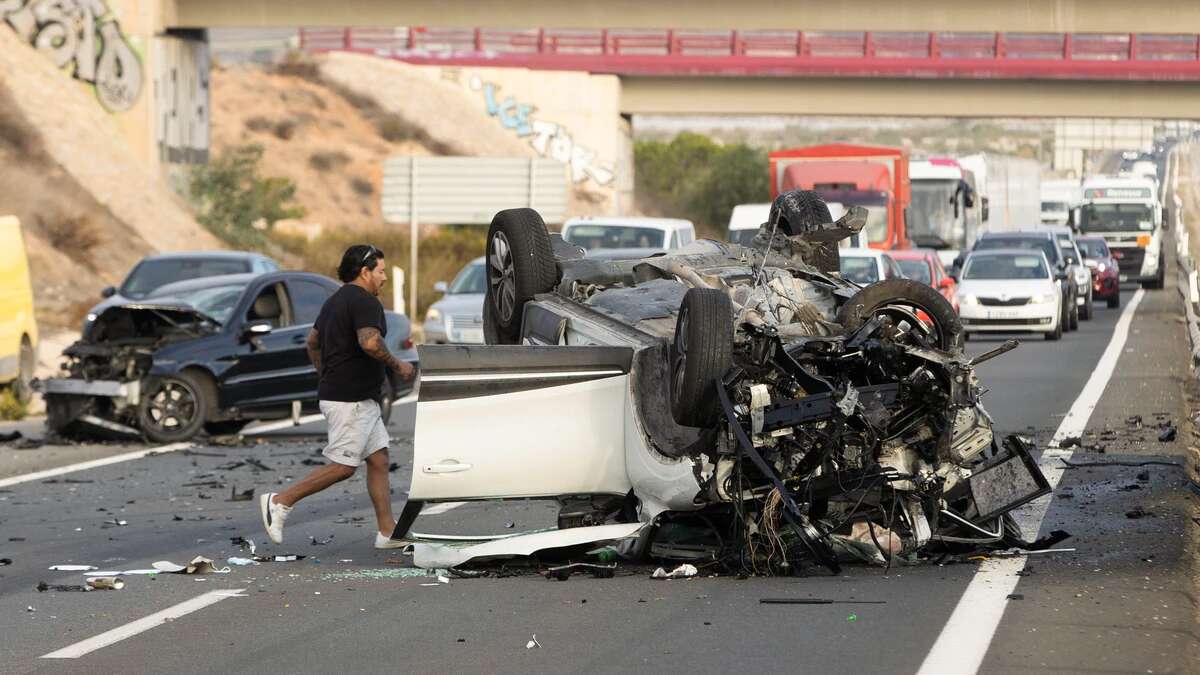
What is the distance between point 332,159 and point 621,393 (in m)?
73.1

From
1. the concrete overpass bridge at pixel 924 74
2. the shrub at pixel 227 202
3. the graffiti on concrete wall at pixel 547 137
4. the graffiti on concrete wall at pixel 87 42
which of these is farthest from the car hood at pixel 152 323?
the graffiti on concrete wall at pixel 547 137

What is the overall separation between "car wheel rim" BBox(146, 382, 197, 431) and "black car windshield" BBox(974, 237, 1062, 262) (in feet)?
70.4

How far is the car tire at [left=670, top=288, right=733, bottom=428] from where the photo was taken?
9.14 meters

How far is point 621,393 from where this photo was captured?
9.70 metres

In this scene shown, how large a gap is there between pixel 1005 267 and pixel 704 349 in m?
25.4

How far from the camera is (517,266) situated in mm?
11227

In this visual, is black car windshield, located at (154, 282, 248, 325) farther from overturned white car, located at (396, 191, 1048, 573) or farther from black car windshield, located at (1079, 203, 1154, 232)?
black car windshield, located at (1079, 203, 1154, 232)

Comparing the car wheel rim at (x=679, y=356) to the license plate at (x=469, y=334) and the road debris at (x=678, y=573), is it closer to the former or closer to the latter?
the road debris at (x=678, y=573)

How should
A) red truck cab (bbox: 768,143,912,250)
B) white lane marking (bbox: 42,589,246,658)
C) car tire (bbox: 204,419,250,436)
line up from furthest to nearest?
red truck cab (bbox: 768,143,912,250) → car tire (bbox: 204,419,250,436) → white lane marking (bbox: 42,589,246,658)

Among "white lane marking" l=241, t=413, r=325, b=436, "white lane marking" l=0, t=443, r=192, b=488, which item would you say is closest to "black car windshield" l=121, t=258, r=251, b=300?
"white lane marking" l=241, t=413, r=325, b=436

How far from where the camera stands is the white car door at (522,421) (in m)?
9.68

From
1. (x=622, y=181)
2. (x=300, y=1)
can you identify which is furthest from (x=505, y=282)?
(x=622, y=181)

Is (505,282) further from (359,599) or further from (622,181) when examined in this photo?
(622,181)

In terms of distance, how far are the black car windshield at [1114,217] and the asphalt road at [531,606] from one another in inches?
1742
